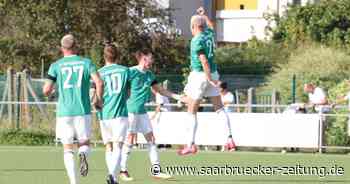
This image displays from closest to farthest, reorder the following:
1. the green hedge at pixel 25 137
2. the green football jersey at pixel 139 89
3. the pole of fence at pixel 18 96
→ the green football jersey at pixel 139 89 → the green hedge at pixel 25 137 → the pole of fence at pixel 18 96

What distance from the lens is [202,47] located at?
59.8ft

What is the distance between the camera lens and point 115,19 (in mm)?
37500

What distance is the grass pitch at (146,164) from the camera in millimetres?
17375

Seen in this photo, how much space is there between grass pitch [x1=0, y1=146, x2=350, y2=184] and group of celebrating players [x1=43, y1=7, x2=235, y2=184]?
697 millimetres

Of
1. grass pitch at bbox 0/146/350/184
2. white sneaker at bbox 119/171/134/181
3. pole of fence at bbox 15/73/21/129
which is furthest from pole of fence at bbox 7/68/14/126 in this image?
white sneaker at bbox 119/171/134/181

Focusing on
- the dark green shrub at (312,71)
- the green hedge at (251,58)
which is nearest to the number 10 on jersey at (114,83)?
the dark green shrub at (312,71)

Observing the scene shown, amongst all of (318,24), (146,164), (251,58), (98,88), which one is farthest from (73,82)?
(318,24)

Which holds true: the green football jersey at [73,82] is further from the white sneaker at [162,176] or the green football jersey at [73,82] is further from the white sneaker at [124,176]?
the white sneaker at [162,176]

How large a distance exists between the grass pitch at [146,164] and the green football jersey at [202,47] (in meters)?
1.80

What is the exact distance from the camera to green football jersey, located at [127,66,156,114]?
17.7 metres

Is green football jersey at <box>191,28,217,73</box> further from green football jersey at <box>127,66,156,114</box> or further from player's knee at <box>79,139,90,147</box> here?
player's knee at <box>79,139,90,147</box>

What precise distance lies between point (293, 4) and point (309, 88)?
21.4m

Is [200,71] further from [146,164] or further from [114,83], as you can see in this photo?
[146,164]

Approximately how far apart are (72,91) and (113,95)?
1151mm
